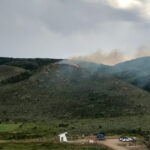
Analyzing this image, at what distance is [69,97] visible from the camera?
359 feet

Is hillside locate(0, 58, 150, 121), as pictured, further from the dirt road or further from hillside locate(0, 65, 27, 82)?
the dirt road

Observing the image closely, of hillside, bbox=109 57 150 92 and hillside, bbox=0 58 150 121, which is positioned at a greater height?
hillside, bbox=109 57 150 92

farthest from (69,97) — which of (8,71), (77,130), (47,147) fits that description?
(8,71)

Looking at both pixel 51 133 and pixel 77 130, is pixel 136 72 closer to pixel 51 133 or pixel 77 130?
pixel 77 130

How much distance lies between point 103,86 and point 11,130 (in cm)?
5930

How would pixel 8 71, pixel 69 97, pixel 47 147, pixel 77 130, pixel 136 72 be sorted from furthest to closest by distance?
pixel 8 71, pixel 136 72, pixel 69 97, pixel 77 130, pixel 47 147

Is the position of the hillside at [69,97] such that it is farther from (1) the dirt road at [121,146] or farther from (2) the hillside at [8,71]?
(1) the dirt road at [121,146]

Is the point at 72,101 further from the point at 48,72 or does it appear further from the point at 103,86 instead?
the point at 48,72

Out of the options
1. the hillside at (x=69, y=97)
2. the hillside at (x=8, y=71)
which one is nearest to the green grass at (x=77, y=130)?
the hillside at (x=69, y=97)

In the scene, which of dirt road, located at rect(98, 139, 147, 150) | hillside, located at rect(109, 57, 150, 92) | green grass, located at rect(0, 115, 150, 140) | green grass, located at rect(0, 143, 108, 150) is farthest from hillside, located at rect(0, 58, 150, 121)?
green grass, located at rect(0, 143, 108, 150)

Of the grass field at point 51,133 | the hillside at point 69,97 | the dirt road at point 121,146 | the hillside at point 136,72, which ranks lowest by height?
the dirt road at point 121,146

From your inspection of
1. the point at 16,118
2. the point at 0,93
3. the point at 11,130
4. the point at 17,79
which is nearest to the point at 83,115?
the point at 16,118

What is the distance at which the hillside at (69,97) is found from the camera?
9331 cm

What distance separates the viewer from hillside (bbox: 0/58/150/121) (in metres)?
93.3
